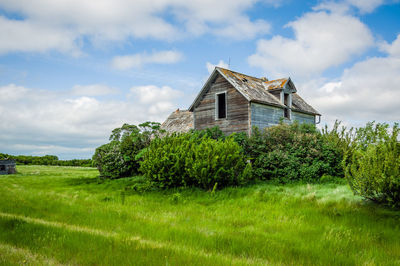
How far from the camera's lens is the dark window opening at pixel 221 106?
2288 cm

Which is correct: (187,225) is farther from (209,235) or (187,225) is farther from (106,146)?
(106,146)

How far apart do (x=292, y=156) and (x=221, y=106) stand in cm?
932

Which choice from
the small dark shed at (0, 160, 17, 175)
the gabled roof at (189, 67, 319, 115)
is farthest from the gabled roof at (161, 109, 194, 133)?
the small dark shed at (0, 160, 17, 175)

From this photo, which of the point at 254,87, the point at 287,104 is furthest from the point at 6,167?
the point at 287,104

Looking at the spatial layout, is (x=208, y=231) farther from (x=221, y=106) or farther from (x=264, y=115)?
(x=221, y=106)

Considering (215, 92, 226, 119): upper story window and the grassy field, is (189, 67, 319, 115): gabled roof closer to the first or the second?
(215, 92, 226, 119): upper story window

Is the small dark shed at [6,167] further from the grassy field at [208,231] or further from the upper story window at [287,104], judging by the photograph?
the upper story window at [287,104]

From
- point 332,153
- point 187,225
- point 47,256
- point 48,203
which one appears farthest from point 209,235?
point 332,153

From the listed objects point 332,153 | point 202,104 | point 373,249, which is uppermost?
point 202,104

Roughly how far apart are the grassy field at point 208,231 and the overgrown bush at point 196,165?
4.72ft

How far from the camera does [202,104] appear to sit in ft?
77.6

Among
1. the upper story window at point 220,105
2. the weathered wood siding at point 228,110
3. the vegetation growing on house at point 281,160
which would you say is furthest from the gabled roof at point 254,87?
the vegetation growing on house at point 281,160

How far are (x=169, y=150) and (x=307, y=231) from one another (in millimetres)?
7988

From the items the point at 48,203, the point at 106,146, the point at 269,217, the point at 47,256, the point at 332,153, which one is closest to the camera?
the point at 47,256
